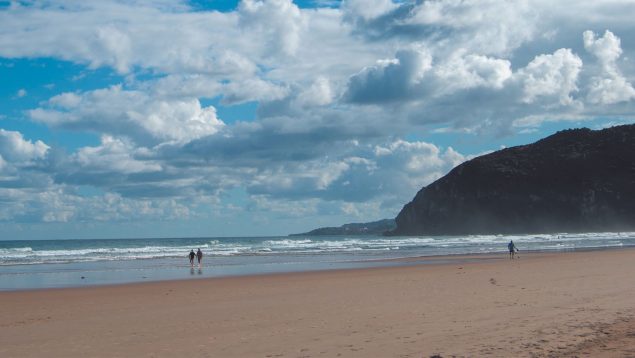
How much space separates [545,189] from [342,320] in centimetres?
11683

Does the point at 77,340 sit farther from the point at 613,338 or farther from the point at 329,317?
the point at 613,338

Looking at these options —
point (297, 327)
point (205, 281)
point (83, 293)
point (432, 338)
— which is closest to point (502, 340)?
point (432, 338)

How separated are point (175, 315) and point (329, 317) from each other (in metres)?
3.60

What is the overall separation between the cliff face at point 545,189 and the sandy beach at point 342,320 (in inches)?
4013

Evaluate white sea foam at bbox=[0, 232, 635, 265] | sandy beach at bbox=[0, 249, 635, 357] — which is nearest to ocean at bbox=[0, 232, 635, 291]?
white sea foam at bbox=[0, 232, 635, 265]

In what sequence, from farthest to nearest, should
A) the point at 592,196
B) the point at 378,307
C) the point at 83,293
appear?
the point at 592,196, the point at 83,293, the point at 378,307

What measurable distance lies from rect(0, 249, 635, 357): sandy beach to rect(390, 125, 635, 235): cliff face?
102 metres

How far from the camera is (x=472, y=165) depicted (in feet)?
422

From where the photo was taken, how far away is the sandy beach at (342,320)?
9.23 meters

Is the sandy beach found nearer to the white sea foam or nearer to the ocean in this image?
the ocean

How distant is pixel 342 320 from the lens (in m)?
12.0

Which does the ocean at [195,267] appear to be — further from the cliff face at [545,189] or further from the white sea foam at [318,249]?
the cliff face at [545,189]

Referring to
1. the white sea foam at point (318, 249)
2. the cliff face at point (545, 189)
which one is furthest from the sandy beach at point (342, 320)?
the cliff face at point (545, 189)

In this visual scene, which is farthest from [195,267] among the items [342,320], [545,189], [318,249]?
[545,189]
